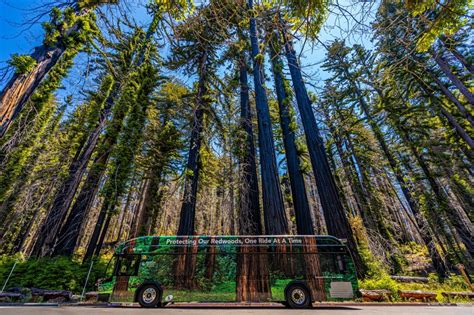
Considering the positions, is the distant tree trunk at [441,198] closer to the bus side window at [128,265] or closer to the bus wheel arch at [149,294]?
the bus wheel arch at [149,294]

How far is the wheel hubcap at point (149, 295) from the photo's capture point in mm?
6406

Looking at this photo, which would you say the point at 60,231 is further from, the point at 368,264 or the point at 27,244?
the point at 27,244

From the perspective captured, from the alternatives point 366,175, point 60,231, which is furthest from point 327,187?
point 60,231

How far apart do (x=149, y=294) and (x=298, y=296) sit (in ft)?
15.0

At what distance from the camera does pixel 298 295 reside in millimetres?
6367

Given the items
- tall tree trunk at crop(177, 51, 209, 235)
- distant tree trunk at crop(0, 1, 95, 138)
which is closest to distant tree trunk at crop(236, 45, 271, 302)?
tall tree trunk at crop(177, 51, 209, 235)

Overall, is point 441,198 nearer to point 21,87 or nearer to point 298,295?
point 298,295

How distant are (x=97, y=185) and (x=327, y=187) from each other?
9.64 meters

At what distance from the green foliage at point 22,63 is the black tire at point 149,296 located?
640cm

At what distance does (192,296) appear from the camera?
6551 millimetres

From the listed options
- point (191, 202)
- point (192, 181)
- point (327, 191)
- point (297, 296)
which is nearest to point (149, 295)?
point (191, 202)

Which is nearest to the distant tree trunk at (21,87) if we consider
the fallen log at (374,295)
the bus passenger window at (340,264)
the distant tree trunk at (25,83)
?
the distant tree trunk at (25,83)

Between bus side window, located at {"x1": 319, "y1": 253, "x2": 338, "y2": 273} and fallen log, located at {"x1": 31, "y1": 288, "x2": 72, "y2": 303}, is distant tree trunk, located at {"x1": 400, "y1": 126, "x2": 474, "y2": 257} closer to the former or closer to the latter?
bus side window, located at {"x1": 319, "y1": 253, "x2": 338, "y2": 273}

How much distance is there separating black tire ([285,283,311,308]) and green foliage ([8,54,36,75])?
837 cm
